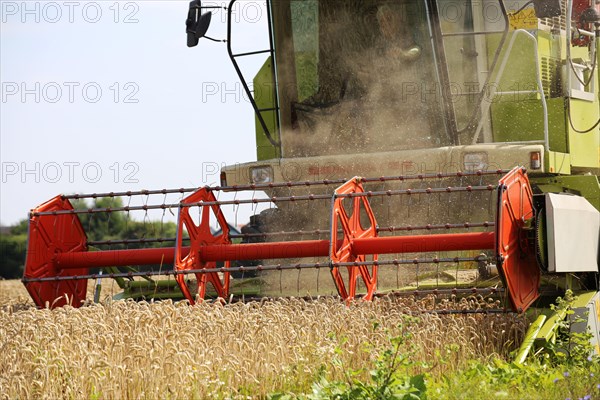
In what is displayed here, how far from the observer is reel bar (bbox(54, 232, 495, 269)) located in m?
5.38

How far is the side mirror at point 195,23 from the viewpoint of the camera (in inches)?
271

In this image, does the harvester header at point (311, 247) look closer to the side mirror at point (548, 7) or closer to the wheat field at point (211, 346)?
the wheat field at point (211, 346)

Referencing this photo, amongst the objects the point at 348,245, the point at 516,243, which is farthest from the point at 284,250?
the point at 516,243

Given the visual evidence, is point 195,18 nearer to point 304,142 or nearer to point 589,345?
point 304,142

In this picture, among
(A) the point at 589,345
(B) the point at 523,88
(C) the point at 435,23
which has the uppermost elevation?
(C) the point at 435,23

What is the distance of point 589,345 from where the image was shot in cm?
473

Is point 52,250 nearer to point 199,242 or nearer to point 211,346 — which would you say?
point 199,242

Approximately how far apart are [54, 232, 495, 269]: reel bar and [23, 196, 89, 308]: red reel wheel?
9 cm

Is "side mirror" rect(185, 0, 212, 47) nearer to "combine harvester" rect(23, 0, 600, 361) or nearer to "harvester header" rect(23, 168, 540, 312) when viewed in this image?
"combine harvester" rect(23, 0, 600, 361)

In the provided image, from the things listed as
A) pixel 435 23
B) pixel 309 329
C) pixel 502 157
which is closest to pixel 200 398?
pixel 309 329

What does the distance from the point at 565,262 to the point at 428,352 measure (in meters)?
0.96

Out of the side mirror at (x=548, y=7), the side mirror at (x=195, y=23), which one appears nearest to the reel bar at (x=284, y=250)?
the side mirror at (x=548, y=7)

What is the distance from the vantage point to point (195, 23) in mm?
6914

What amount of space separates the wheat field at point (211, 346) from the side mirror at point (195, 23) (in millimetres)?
2364
